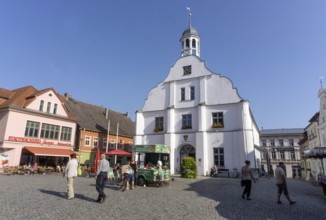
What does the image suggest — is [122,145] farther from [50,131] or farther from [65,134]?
[50,131]

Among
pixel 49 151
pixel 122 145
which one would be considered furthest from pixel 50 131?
pixel 122 145

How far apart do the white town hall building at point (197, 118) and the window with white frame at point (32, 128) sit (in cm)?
1236

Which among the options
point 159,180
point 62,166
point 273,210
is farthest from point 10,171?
point 273,210


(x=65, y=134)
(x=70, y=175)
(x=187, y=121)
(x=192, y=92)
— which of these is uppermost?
(x=192, y=92)

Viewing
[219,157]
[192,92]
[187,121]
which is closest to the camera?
[219,157]

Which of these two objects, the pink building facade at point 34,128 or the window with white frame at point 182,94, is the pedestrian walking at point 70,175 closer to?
the pink building facade at point 34,128

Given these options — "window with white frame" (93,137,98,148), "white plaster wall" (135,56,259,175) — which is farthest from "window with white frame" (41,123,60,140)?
"white plaster wall" (135,56,259,175)

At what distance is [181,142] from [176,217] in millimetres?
20780

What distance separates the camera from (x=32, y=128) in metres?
27.6

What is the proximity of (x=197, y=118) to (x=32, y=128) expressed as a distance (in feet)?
66.5

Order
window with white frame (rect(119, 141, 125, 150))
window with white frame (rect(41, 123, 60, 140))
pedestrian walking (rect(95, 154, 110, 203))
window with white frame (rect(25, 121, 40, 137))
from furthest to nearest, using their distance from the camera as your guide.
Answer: window with white frame (rect(119, 141, 125, 150)), window with white frame (rect(41, 123, 60, 140)), window with white frame (rect(25, 121, 40, 137)), pedestrian walking (rect(95, 154, 110, 203))

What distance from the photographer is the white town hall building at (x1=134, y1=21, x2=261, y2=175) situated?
25156mm

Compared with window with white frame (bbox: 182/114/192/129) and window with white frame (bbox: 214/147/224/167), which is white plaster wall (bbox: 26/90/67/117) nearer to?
window with white frame (bbox: 182/114/192/129)

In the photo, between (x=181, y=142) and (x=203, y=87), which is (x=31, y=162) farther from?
(x=203, y=87)
